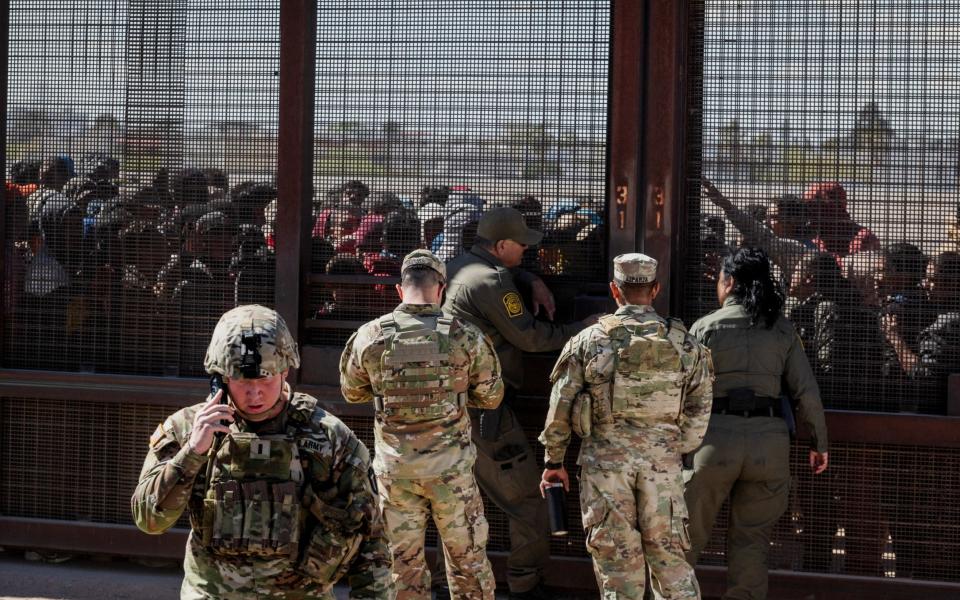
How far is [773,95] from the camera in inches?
242

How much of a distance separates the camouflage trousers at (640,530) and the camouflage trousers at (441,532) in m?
0.53

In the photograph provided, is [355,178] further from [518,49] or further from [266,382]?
[266,382]

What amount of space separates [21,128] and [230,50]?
50.3 inches

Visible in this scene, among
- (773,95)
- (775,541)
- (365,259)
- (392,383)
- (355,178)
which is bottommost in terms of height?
(775,541)

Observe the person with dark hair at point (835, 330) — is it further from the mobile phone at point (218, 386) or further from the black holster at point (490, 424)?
the mobile phone at point (218, 386)

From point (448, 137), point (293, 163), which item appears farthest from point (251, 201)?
point (448, 137)

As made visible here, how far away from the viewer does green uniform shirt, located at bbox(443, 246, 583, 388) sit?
5.94 meters

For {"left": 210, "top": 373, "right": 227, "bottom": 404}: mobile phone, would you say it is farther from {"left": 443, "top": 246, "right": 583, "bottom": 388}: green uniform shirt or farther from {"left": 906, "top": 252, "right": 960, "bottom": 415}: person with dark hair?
{"left": 906, "top": 252, "right": 960, "bottom": 415}: person with dark hair

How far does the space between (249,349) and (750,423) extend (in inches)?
116

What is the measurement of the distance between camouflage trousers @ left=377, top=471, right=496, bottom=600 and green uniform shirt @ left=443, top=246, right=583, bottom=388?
817 millimetres

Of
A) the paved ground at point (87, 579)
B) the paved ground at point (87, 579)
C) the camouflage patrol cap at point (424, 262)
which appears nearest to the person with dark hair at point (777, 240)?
the camouflage patrol cap at point (424, 262)

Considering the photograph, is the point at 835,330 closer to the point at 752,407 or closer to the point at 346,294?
the point at 752,407

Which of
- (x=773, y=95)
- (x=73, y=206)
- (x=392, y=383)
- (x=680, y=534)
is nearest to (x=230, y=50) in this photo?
(x=73, y=206)

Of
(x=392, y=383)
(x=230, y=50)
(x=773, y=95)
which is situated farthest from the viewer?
(x=230, y=50)
